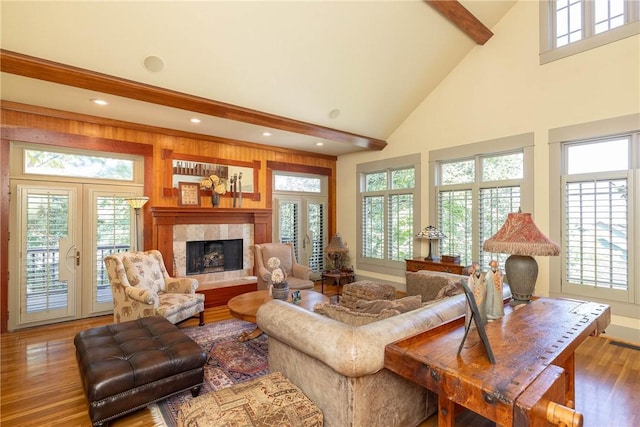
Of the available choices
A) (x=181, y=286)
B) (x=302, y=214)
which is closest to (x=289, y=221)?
(x=302, y=214)

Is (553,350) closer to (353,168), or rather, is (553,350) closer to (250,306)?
(250,306)

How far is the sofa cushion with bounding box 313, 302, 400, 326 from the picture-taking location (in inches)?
81.0

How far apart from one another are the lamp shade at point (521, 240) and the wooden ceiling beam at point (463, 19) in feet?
9.60

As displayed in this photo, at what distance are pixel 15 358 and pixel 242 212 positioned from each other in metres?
3.38

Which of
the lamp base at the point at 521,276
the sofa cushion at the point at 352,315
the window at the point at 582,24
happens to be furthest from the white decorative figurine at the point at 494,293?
the window at the point at 582,24

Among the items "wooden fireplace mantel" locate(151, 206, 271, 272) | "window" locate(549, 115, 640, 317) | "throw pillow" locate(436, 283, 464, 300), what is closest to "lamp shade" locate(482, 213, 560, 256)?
"throw pillow" locate(436, 283, 464, 300)

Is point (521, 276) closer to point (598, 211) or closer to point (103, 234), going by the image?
point (598, 211)

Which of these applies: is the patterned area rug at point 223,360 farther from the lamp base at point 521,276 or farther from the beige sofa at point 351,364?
the lamp base at point 521,276

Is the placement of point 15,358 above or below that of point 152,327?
below

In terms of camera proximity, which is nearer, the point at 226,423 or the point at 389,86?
the point at 226,423

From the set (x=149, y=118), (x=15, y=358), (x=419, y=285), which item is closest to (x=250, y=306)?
(x=419, y=285)

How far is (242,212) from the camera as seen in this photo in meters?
5.72

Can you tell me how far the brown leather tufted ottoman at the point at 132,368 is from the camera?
2049 mm

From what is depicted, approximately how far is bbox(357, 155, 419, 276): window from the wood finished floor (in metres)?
2.97
